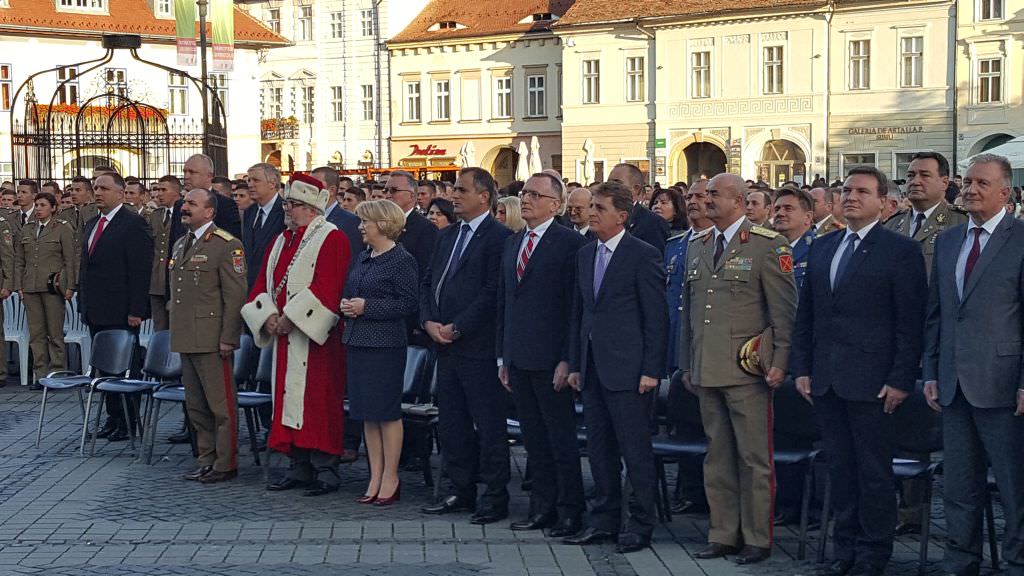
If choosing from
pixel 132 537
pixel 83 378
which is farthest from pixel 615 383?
pixel 83 378

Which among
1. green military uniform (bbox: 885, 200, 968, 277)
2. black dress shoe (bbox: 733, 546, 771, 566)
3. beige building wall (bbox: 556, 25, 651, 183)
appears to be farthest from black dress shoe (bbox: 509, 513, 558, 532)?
beige building wall (bbox: 556, 25, 651, 183)

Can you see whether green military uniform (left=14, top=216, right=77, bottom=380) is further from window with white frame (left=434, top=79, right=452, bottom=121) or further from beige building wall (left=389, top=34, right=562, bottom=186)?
window with white frame (left=434, top=79, right=452, bottom=121)

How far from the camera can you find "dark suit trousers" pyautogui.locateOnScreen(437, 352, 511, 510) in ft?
28.9

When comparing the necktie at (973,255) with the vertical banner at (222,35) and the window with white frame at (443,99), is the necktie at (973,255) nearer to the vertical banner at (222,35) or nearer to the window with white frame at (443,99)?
the vertical banner at (222,35)

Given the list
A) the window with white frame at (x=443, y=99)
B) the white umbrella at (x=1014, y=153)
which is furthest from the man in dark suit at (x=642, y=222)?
the window with white frame at (x=443, y=99)

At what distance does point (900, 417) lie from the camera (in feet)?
25.4

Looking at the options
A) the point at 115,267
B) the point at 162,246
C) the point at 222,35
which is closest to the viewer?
the point at 115,267

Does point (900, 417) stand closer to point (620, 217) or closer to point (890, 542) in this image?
point (890, 542)

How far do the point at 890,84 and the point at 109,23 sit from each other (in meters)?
24.5

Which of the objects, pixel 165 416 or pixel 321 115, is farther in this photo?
pixel 321 115

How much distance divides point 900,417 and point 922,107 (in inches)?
1507

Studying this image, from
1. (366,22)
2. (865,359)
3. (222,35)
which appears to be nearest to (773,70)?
(366,22)

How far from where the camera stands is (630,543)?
7.87m

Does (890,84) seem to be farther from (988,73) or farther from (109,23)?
(109,23)
